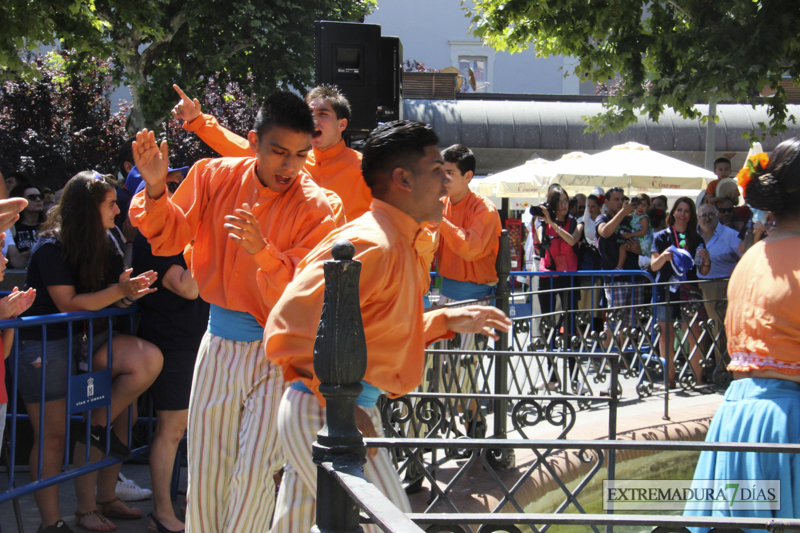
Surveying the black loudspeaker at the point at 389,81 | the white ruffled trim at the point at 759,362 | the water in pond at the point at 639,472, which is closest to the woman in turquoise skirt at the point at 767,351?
the white ruffled trim at the point at 759,362

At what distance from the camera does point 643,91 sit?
9875mm

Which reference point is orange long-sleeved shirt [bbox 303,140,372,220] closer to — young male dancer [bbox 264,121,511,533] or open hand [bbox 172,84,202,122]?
open hand [bbox 172,84,202,122]

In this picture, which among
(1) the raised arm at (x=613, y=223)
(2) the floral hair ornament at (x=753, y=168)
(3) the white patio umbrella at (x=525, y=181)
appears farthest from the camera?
(3) the white patio umbrella at (x=525, y=181)

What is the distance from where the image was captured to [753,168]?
Answer: 302cm

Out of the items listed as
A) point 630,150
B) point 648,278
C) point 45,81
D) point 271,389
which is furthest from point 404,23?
point 271,389

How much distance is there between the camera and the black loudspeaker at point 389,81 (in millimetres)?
6715

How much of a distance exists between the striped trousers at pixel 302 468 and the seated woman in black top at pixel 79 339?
2.06m

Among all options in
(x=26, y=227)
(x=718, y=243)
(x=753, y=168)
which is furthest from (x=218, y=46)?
(x=753, y=168)

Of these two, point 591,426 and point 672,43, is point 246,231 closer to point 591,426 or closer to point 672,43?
point 591,426

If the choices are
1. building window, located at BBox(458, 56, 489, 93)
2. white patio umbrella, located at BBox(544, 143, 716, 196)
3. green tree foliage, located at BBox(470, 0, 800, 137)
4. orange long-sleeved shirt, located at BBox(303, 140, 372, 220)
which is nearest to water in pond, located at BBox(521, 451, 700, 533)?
orange long-sleeved shirt, located at BBox(303, 140, 372, 220)

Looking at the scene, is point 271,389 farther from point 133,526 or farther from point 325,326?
→ point 133,526

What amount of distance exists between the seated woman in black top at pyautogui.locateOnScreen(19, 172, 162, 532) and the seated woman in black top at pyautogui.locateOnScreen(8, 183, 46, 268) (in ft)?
9.98

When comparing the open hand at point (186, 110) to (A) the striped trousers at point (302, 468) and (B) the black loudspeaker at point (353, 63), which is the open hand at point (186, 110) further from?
(B) the black loudspeaker at point (353, 63)

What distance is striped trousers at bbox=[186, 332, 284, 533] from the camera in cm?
301
